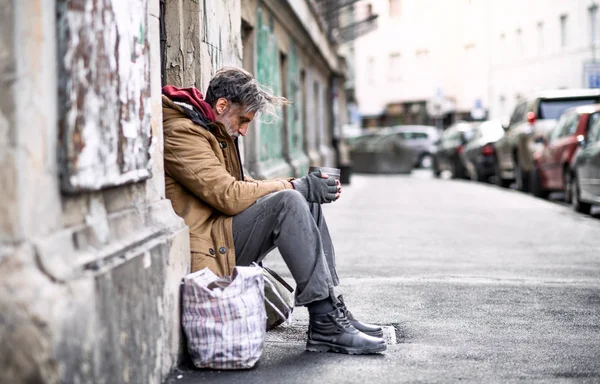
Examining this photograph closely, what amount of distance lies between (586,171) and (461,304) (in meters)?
8.08

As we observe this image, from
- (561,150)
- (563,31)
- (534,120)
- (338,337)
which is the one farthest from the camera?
(563,31)

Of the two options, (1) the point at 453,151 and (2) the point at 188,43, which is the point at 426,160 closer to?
(1) the point at 453,151

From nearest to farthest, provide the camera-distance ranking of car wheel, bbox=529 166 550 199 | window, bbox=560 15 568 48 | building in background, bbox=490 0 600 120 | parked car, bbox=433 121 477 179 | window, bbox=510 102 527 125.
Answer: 1. car wheel, bbox=529 166 550 199
2. window, bbox=510 102 527 125
3. parked car, bbox=433 121 477 179
4. building in background, bbox=490 0 600 120
5. window, bbox=560 15 568 48

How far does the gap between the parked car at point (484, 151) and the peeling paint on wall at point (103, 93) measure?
2112 cm

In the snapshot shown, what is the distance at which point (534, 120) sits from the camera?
19766 mm

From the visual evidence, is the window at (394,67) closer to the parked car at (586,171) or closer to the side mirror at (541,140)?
the side mirror at (541,140)

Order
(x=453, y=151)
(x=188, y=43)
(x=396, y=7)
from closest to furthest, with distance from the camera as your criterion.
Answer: (x=188, y=43) → (x=453, y=151) → (x=396, y=7)

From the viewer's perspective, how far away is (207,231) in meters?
5.04

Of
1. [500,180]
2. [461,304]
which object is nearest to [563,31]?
[500,180]

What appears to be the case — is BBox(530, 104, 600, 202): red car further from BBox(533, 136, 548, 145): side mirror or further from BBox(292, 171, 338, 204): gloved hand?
BBox(292, 171, 338, 204): gloved hand

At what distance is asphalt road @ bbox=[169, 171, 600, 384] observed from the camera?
4719 millimetres

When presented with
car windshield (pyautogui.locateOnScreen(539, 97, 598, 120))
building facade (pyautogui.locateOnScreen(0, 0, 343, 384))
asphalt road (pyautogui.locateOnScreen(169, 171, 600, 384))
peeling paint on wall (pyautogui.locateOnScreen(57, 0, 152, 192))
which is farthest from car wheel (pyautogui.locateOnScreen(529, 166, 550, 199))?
peeling paint on wall (pyautogui.locateOnScreen(57, 0, 152, 192))

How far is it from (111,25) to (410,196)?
16.2 m

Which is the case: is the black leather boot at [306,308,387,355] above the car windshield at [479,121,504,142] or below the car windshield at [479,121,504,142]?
below
